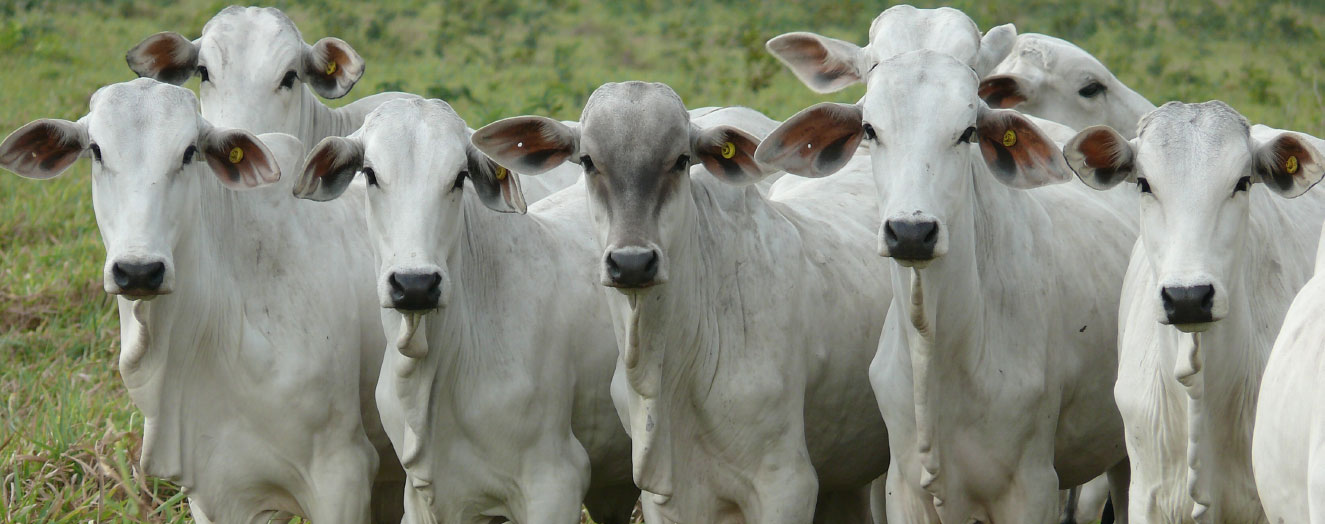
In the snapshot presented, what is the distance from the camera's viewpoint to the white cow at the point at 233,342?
5.15 metres

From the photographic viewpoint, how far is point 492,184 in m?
5.21

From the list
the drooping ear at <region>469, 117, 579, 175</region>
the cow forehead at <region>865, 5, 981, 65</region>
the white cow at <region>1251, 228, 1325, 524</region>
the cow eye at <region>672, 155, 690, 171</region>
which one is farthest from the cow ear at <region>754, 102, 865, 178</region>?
the white cow at <region>1251, 228, 1325, 524</region>

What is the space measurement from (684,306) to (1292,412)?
186 centimetres

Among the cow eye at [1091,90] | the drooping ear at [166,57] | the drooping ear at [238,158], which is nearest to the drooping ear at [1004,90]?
the cow eye at [1091,90]

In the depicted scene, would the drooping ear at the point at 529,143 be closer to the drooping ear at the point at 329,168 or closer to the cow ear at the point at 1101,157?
the drooping ear at the point at 329,168

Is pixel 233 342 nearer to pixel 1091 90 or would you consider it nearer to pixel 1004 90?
pixel 1004 90

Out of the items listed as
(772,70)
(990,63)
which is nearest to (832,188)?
(990,63)

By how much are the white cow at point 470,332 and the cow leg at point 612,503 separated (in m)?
0.63

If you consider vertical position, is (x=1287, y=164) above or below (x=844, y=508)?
above

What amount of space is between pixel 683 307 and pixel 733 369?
245 millimetres

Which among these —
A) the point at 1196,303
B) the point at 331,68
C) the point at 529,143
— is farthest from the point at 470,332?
the point at 1196,303

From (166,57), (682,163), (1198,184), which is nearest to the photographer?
(1198,184)

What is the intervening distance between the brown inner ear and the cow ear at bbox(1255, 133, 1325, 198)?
2.04m

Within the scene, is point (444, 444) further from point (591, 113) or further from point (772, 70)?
point (772, 70)
